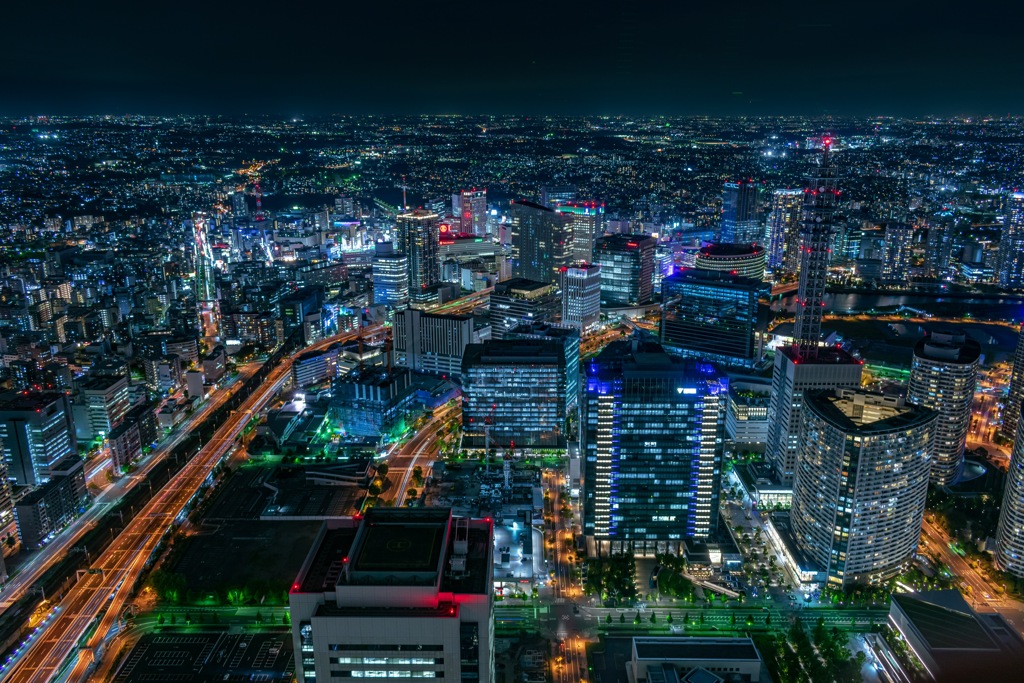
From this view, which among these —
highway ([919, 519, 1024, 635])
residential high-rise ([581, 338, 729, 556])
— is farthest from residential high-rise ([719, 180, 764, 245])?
residential high-rise ([581, 338, 729, 556])

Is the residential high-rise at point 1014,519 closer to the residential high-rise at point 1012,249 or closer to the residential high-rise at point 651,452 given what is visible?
the residential high-rise at point 651,452

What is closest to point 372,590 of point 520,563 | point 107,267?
point 520,563

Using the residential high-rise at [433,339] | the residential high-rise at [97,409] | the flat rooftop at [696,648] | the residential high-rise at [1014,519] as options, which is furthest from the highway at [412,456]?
the residential high-rise at [1014,519]

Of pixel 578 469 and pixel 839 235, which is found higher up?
pixel 839 235

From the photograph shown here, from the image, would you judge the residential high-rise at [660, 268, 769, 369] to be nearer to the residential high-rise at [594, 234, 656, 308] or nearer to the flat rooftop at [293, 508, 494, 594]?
the residential high-rise at [594, 234, 656, 308]

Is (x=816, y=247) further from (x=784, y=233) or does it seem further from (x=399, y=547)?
(x=784, y=233)

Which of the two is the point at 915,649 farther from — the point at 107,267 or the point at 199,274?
the point at 107,267
